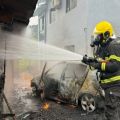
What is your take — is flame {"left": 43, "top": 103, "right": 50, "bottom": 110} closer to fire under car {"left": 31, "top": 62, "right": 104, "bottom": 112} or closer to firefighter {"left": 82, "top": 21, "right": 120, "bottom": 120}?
fire under car {"left": 31, "top": 62, "right": 104, "bottom": 112}

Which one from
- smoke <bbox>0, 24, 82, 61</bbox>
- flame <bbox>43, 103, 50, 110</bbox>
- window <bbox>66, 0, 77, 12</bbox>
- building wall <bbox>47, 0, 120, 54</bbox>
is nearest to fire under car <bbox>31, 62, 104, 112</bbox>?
flame <bbox>43, 103, 50, 110</bbox>

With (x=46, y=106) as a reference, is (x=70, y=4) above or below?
above

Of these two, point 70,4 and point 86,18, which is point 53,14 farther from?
point 86,18

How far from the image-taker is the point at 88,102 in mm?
9656

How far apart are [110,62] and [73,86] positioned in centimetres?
417

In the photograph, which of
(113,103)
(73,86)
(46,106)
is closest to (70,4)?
(46,106)

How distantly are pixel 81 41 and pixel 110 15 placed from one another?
195 centimetres

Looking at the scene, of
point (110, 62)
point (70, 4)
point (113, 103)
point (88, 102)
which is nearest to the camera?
point (110, 62)

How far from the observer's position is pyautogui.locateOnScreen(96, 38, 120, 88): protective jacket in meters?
5.98

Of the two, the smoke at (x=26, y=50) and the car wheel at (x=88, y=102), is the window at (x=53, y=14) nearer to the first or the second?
the smoke at (x=26, y=50)

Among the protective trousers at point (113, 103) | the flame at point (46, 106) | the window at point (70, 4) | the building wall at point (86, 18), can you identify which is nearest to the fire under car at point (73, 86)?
the flame at point (46, 106)

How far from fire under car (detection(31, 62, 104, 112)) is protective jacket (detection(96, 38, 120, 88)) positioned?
317 cm

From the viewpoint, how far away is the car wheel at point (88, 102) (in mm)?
9602

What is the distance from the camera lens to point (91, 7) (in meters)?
14.4
